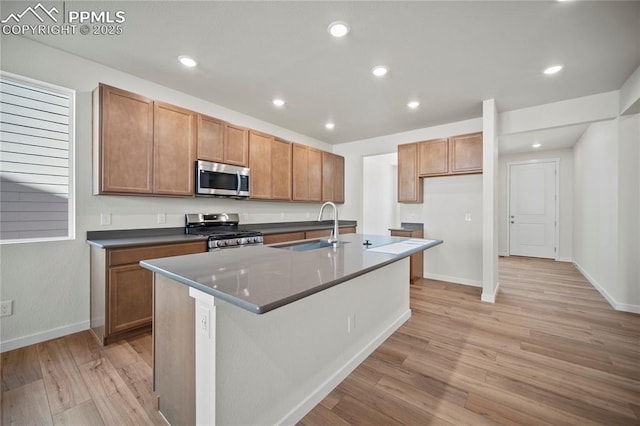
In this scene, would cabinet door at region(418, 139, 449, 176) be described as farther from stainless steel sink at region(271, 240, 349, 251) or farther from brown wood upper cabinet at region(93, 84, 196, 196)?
brown wood upper cabinet at region(93, 84, 196, 196)

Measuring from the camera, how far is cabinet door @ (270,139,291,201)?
4.24 metres

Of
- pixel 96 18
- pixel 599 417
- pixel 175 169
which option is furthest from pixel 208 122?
pixel 599 417

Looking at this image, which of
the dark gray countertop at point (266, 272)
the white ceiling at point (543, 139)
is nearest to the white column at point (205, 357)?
the dark gray countertop at point (266, 272)

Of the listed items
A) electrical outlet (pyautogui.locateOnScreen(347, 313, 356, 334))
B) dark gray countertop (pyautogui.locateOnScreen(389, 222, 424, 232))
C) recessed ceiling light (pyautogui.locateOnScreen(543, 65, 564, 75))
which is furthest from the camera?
dark gray countertop (pyautogui.locateOnScreen(389, 222, 424, 232))

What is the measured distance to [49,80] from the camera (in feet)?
8.08

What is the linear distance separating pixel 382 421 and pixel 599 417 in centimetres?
130

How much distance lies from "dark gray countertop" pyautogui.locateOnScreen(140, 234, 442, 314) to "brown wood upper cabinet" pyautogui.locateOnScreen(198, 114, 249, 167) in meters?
1.92

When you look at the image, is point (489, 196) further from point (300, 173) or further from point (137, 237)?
point (137, 237)

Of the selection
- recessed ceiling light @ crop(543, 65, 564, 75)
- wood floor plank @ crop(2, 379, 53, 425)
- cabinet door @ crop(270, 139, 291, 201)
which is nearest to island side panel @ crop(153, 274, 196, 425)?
wood floor plank @ crop(2, 379, 53, 425)

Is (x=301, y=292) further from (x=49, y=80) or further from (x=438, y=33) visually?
(x=49, y=80)

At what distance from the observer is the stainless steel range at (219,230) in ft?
10.2

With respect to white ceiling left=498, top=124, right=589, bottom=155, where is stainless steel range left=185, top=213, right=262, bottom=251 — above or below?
below

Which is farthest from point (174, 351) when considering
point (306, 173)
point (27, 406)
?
point (306, 173)

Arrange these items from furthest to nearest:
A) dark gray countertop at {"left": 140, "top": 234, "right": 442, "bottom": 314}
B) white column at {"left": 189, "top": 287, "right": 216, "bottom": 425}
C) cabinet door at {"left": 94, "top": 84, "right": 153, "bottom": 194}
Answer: cabinet door at {"left": 94, "top": 84, "right": 153, "bottom": 194}
white column at {"left": 189, "top": 287, "right": 216, "bottom": 425}
dark gray countertop at {"left": 140, "top": 234, "right": 442, "bottom": 314}
